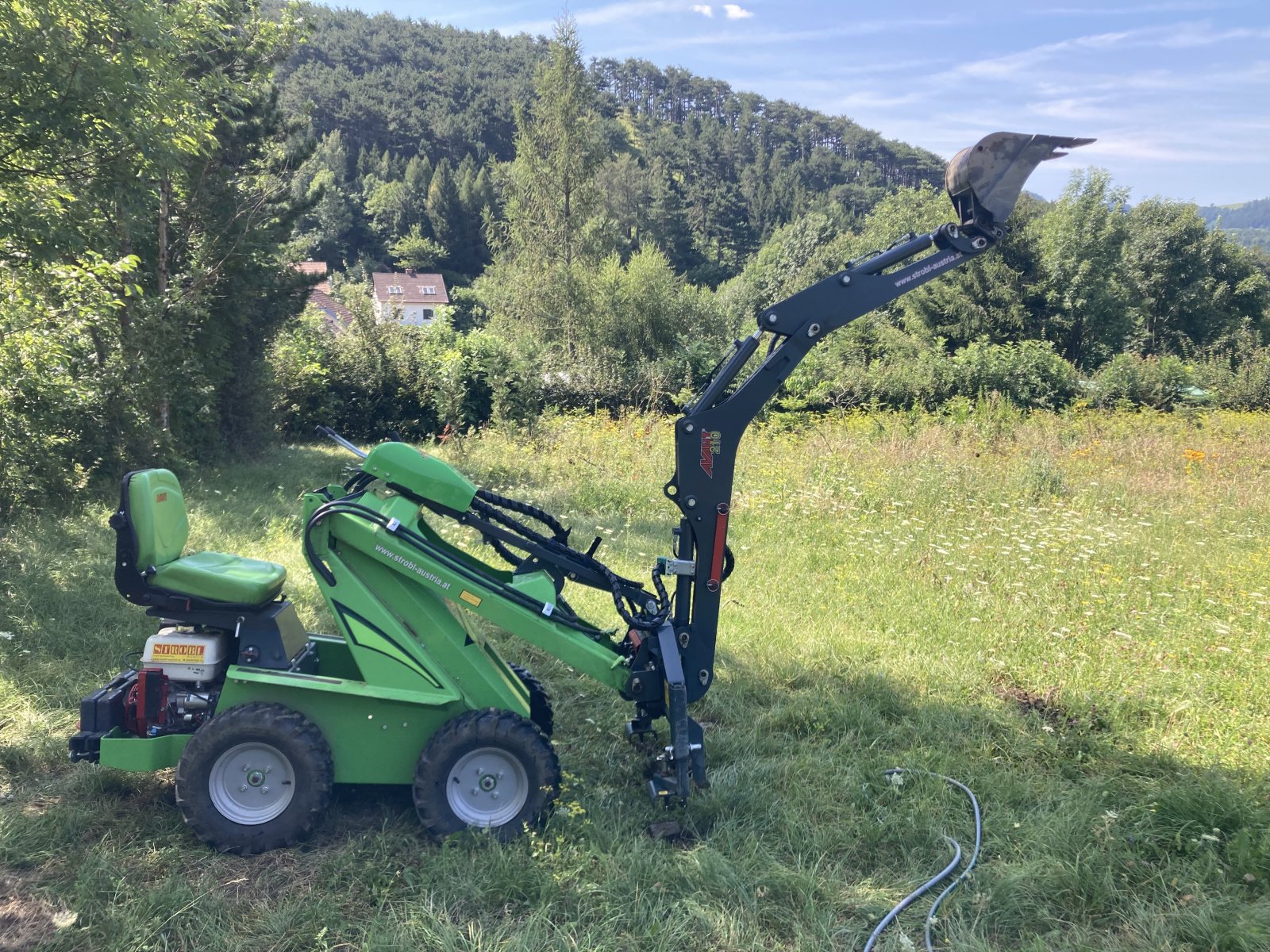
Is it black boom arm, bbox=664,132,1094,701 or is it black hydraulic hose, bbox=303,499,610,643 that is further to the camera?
black boom arm, bbox=664,132,1094,701

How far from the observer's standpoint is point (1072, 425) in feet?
44.5

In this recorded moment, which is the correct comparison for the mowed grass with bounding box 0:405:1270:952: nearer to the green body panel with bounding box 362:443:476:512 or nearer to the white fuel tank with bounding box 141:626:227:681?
the white fuel tank with bounding box 141:626:227:681

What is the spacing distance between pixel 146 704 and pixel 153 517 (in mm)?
868

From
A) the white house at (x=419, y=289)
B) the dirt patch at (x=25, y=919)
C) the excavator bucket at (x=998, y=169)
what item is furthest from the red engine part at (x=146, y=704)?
the white house at (x=419, y=289)

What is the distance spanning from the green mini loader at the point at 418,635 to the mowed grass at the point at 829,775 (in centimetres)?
28

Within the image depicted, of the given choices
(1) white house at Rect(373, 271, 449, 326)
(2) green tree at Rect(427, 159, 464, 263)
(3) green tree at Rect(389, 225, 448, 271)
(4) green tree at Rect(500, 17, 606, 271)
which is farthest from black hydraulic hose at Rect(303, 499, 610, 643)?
(2) green tree at Rect(427, 159, 464, 263)

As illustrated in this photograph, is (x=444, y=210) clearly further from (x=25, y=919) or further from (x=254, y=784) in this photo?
(x=25, y=919)

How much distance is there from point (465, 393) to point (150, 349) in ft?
25.8

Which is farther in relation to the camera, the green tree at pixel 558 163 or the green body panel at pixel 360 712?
the green tree at pixel 558 163

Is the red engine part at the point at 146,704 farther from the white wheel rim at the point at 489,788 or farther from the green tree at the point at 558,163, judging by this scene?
the green tree at the point at 558,163

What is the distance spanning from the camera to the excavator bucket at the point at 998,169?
3891 mm

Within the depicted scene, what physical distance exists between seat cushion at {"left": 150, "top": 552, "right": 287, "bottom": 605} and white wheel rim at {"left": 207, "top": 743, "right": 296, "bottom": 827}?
683 millimetres

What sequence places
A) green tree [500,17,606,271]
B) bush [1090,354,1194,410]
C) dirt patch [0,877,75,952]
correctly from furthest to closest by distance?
green tree [500,17,606,271], bush [1090,354,1194,410], dirt patch [0,877,75,952]

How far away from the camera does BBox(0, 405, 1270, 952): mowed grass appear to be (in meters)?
3.15
